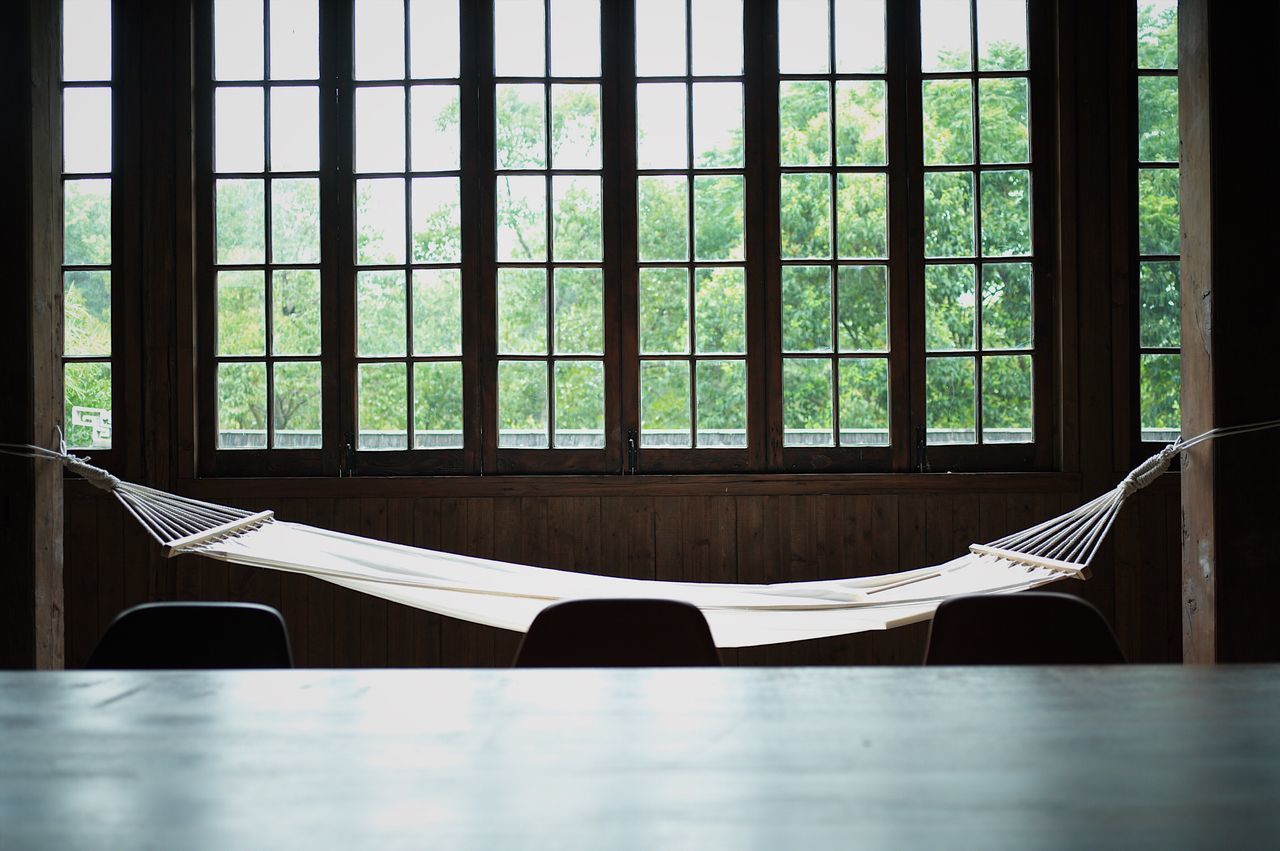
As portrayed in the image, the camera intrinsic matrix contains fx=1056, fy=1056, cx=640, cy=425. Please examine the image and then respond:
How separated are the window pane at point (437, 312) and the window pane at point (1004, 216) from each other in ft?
5.55

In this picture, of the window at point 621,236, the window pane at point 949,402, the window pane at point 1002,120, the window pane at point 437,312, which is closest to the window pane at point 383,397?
the window at point 621,236

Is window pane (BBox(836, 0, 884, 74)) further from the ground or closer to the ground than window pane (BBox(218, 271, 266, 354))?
further from the ground

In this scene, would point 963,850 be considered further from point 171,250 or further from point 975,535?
point 171,250

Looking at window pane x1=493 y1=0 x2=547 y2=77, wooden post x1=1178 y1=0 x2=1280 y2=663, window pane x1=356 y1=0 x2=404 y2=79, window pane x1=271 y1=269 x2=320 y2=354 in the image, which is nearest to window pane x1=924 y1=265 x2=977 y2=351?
wooden post x1=1178 y1=0 x2=1280 y2=663

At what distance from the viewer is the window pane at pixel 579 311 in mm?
3371

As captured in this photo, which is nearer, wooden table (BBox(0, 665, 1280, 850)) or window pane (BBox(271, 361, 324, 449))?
wooden table (BBox(0, 665, 1280, 850))

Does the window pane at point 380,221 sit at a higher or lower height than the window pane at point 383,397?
higher

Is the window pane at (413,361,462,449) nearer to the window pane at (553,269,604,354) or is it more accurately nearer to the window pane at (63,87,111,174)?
the window pane at (553,269,604,354)

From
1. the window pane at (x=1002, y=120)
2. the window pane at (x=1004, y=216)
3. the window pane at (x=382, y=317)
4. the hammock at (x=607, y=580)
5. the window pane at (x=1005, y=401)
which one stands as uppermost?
the window pane at (x=1002, y=120)

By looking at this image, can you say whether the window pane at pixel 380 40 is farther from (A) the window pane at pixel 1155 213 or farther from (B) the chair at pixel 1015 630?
(B) the chair at pixel 1015 630

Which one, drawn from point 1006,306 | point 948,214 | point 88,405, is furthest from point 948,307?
point 88,405

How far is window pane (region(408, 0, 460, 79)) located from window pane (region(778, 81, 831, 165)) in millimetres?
1059

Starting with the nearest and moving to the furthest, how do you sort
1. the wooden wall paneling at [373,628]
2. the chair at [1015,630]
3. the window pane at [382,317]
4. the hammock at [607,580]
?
1. the chair at [1015,630]
2. the hammock at [607,580]
3. the wooden wall paneling at [373,628]
4. the window pane at [382,317]

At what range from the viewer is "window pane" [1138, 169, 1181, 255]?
333 centimetres
